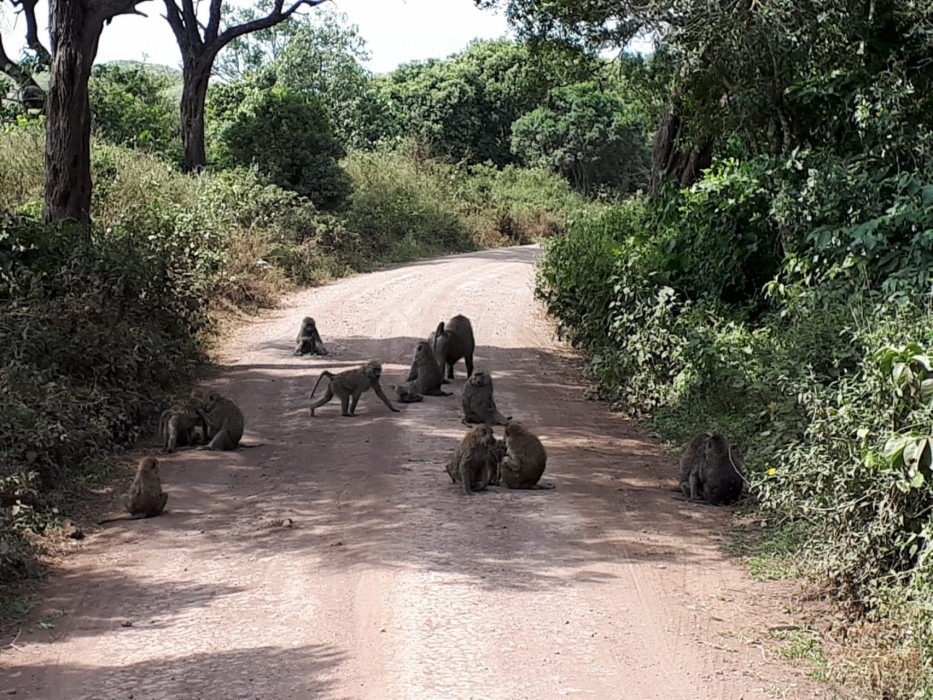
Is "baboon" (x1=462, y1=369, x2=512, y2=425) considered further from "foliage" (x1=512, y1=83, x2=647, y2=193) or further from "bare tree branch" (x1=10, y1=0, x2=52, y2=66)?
"foliage" (x1=512, y1=83, x2=647, y2=193)

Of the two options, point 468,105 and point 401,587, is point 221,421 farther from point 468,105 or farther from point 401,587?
point 468,105

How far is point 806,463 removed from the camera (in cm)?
754

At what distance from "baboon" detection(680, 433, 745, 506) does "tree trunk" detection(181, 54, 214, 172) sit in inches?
825

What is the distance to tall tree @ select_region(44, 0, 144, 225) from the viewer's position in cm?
1548

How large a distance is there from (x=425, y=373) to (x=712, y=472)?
504 centimetres

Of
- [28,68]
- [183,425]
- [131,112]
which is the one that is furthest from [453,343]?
[131,112]

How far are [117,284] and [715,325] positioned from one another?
22.4 ft

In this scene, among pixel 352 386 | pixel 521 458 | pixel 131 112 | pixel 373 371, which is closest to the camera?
pixel 521 458

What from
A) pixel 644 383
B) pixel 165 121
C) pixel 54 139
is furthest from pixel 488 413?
pixel 165 121

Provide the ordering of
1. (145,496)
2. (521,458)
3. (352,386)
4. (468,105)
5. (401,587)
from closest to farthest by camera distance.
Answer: (401,587) < (145,496) < (521,458) < (352,386) < (468,105)

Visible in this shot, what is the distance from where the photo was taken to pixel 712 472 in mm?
9867

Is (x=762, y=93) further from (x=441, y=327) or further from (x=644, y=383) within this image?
(x=441, y=327)

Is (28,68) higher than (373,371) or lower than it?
higher

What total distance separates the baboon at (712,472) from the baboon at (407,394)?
14.9 ft
